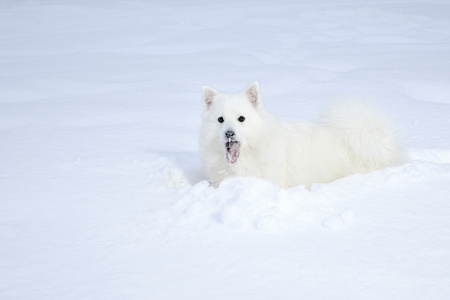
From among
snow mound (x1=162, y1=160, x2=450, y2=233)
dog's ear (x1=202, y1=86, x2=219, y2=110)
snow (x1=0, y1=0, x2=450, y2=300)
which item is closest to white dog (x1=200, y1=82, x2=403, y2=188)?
dog's ear (x1=202, y1=86, x2=219, y2=110)

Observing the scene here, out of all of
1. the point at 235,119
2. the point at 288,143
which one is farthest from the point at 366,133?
the point at 235,119

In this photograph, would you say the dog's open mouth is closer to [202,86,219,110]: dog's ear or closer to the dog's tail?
[202,86,219,110]: dog's ear

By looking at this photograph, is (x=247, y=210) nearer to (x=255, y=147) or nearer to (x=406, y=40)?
(x=255, y=147)

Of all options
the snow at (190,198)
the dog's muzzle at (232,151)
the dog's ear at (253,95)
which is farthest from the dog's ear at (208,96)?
the snow at (190,198)

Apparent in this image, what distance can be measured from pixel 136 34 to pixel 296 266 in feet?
41.6

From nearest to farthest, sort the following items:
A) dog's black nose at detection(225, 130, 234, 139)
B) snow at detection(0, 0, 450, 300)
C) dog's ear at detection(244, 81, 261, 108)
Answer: snow at detection(0, 0, 450, 300)
dog's black nose at detection(225, 130, 234, 139)
dog's ear at detection(244, 81, 261, 108)

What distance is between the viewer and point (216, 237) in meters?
2.44

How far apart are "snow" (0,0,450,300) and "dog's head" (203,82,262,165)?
0.46 m

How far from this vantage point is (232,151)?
11.2ft

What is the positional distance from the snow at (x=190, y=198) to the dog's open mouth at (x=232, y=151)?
0.43 metres

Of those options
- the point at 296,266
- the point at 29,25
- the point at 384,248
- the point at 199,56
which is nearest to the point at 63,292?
the point at 296,266

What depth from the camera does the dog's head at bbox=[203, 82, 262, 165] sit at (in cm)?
335

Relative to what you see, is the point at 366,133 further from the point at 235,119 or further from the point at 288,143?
the point at 235,119

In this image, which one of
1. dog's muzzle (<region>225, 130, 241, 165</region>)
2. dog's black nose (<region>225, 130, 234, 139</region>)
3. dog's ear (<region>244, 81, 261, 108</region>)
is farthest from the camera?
dog's ear (<region>244, 81, 261, 108</region>)
